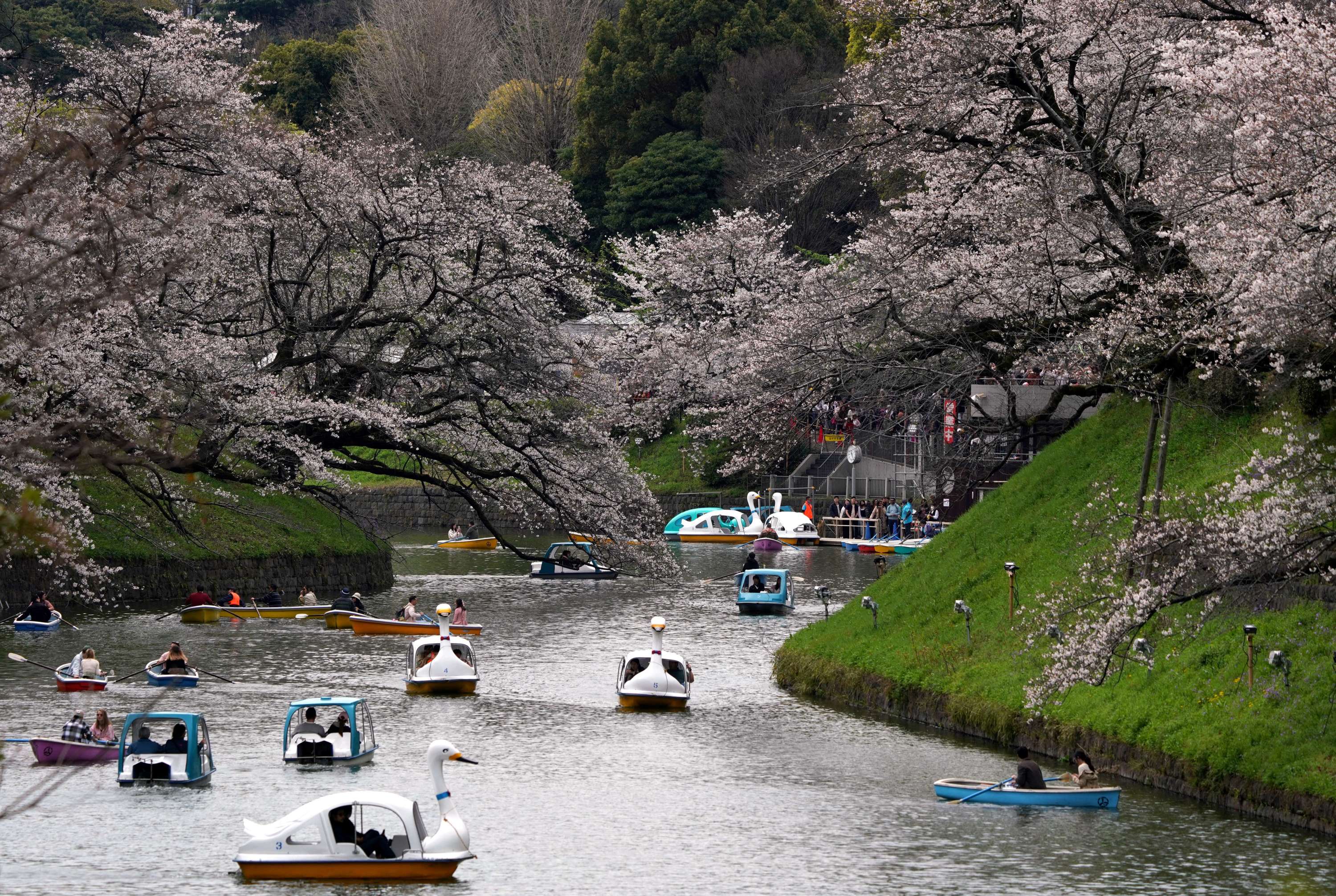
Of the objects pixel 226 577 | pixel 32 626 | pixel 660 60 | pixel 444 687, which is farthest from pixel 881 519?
pixel 32 626

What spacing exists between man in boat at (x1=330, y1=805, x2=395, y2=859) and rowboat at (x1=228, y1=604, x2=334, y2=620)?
23.6 metres

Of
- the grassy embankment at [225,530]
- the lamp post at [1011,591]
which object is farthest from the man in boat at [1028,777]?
the grassy embankment at [225,530]

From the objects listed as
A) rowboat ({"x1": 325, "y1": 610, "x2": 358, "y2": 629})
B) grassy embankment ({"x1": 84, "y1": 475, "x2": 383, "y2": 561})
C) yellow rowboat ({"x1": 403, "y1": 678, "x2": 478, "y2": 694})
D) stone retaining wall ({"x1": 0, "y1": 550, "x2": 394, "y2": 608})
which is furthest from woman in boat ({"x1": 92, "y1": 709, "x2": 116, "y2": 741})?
rowboat ({"x1": 325, "y1": 610, "x2": 358, "y2": 629})

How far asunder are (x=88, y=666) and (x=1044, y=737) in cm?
1890

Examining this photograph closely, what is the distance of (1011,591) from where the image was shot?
2908cm

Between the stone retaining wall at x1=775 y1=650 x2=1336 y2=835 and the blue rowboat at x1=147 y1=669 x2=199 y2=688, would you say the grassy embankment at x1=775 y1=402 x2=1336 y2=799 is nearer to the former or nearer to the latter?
the stone retaining wall at x1=775 y1=650 x2=1336 y2=835

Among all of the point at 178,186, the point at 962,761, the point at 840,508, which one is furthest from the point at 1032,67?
the point at 840,508

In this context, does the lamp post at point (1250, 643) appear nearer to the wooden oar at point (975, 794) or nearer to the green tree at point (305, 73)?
the wooden oar at point (975, 794)

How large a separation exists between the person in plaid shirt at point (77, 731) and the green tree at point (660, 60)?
68.5 meters

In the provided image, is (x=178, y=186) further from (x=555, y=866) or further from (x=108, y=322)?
(x=555, y=866)

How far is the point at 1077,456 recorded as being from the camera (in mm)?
32688

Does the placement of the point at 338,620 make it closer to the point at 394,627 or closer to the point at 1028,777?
the point at 394,627

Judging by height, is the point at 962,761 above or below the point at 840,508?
below

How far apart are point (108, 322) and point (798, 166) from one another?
1298 cm
